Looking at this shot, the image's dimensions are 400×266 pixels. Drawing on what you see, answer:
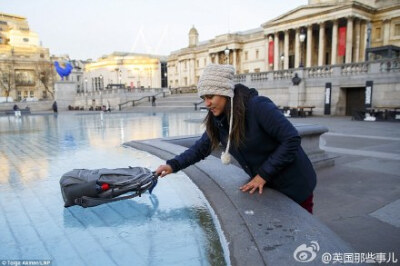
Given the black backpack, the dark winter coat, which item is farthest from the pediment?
the black backpack

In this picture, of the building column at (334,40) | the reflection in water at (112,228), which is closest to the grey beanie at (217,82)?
the reflection in water at (112,228)

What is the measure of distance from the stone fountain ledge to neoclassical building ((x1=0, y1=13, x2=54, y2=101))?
84.6 meters

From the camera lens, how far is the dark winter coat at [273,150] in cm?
226

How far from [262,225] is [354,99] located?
76.8 feet

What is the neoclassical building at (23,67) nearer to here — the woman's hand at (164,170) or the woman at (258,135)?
the woman's hand at (164,170)

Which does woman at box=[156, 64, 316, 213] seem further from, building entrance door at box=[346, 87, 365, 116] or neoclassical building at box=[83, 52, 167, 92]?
neoclassical building at box=[83, 52, 167, 92]

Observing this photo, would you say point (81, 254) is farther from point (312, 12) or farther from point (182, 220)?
point (312, 12)

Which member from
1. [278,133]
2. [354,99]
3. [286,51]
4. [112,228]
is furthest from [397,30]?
[112,228]

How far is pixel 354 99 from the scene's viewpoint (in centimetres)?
2228

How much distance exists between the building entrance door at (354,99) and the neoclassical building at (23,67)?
74.6 meters

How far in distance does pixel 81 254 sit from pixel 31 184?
2.41 metres

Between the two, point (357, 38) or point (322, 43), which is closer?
point (357, 38)

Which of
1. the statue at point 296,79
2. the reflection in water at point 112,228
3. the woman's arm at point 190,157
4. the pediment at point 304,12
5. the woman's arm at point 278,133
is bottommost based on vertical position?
the reflection in water at point 112,228

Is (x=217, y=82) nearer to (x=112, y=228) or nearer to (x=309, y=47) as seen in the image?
(x=112, y=228)
